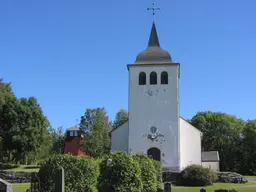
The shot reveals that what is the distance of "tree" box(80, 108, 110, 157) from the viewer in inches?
1788

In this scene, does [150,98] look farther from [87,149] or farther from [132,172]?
[132,172]

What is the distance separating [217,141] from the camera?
67.9 meters

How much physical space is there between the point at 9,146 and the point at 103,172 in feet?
98.0

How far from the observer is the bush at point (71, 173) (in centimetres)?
1368

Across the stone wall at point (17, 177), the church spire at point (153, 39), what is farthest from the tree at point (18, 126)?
the church spire at point (153, 39)

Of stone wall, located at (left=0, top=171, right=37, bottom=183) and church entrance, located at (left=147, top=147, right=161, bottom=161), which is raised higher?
church entrance, located at (left=147, top=147, right=161, bottom=161)

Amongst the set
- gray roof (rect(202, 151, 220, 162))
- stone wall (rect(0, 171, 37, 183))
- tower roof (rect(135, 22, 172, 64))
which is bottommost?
stone wall (rect(0, 171, 37, 183))

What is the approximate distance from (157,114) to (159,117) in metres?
0.38

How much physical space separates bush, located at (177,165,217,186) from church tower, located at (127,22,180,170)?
20.1 ft

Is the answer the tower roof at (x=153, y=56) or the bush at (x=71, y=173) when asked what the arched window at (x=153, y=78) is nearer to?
the tower roof at (x=153, y=56)

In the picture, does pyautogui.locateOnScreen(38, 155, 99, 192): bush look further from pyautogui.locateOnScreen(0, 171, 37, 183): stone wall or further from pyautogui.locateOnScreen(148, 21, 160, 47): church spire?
pyautogui.locateOnScreen(148, 21, 160, 47): church spire

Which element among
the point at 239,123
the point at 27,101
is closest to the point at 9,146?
the point at 27,101

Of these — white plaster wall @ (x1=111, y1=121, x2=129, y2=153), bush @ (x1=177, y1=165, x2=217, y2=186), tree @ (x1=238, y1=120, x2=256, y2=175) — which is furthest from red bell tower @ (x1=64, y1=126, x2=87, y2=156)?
bush @ (x1=177, y1=165, x2=217, y2=186)

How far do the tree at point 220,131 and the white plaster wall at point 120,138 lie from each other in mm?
34126
